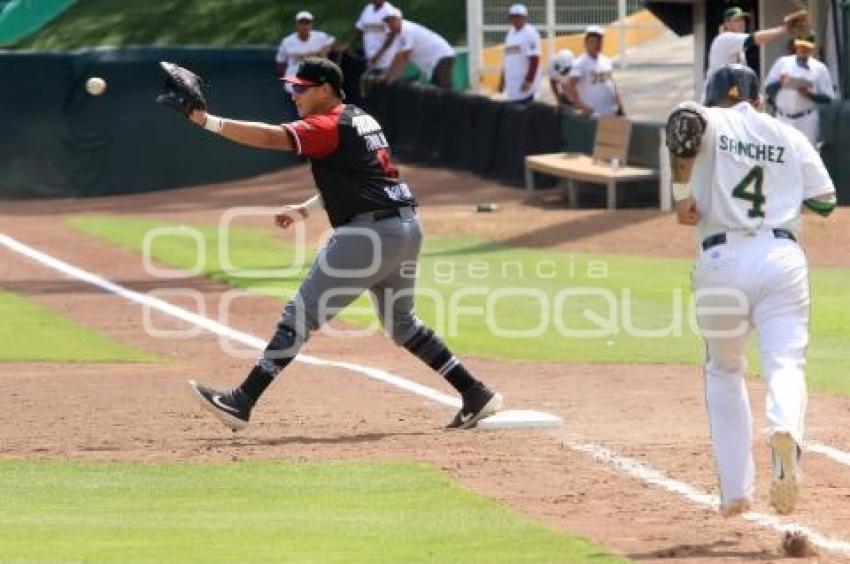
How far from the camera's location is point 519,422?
36.3 feet

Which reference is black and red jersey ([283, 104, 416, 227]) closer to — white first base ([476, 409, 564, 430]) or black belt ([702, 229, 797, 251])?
white first base ([476, 409, 564, 430])

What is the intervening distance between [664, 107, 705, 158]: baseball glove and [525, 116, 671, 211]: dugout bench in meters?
15.9

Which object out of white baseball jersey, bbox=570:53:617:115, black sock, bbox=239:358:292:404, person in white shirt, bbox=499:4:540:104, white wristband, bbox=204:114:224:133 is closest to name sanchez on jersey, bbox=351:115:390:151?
white wristband, bbox=204:114:224:133

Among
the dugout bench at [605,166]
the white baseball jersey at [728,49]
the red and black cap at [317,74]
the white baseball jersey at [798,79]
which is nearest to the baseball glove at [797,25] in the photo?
the white baseball jersey at [798,79]

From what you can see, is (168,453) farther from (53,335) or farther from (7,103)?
(7,103)

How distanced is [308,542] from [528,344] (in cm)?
743

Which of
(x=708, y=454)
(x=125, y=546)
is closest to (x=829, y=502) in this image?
(x=708, y=454)

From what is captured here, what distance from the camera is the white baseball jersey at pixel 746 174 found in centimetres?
784

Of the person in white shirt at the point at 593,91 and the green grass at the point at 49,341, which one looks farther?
the person in white shirt at the point at 593,91

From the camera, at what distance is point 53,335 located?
53.9ft

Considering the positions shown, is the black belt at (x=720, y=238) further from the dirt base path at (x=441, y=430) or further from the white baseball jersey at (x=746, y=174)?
the dirt base path at (x=441, y=430)

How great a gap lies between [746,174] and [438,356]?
335 centimetres

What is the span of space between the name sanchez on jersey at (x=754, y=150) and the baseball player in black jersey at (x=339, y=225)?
2.86 meters

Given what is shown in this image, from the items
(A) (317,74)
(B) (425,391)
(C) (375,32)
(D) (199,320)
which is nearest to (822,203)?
(A) (317,74)
